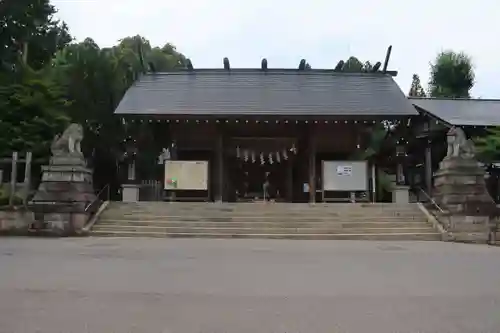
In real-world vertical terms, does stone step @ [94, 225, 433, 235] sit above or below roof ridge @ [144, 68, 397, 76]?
below

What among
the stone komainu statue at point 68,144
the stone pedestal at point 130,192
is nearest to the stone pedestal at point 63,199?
the stone komainu statue at point 68,144

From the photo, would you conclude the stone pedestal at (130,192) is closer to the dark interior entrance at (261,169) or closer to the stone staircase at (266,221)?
the stone staircase at (266,221)

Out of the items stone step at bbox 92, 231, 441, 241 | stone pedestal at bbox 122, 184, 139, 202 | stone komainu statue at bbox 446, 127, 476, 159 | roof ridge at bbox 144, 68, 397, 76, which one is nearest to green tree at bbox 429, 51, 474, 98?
roof ridge at bbox 144, 68, 397, 76

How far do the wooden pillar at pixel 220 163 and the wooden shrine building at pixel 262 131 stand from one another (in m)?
0.04

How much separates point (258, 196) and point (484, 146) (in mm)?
8997

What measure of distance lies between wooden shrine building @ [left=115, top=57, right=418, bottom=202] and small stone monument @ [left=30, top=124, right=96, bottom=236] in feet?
13.2

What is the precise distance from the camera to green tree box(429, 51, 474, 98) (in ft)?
99.5

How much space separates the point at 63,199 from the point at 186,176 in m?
5.21

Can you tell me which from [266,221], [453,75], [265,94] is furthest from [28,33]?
[453,75]

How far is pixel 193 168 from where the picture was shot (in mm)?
17516

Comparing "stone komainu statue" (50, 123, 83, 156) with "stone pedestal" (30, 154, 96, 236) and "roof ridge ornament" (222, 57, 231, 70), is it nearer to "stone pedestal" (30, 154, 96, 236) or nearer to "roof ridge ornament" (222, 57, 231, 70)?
"stone pedestal" (30, 154, 96, 236)

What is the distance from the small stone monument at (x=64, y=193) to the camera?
1294cm

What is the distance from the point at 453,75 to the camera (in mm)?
30547

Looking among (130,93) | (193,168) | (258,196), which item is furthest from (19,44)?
(258,196)
